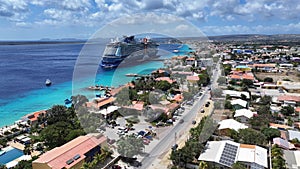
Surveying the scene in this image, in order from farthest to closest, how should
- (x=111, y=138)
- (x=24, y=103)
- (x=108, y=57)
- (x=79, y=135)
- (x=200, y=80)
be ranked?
(x=108, y=57), (x=200, y=80), (x=24, y=103), (x=111, y=138), (x=79, y=135)

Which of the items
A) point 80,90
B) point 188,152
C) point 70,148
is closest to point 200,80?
point 80,90

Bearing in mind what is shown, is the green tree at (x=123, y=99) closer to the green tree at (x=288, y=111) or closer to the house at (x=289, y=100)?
the green tree at (x=288, y=111)

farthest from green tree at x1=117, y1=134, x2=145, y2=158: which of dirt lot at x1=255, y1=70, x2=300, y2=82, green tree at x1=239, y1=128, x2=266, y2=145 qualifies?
dirt lot at x1=255, y1=70, x2=300, y2=82

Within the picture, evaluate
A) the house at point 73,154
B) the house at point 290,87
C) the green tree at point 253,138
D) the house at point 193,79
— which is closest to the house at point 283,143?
the green tree at point 253,138

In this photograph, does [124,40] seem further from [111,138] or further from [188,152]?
[188,152]

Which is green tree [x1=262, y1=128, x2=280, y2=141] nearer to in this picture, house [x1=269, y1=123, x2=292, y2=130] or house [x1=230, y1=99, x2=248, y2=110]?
house [x1=269, y1=123, x2=292, y2=130]

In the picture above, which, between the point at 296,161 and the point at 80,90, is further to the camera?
the point at 80,90

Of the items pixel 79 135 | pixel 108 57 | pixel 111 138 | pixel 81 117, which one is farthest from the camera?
pixel 108 57
